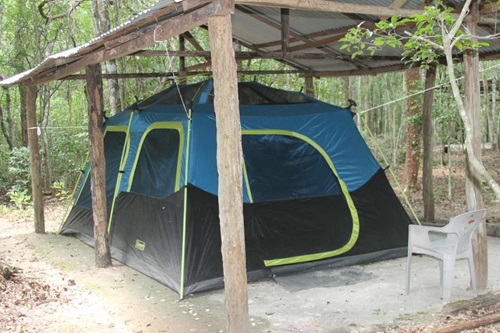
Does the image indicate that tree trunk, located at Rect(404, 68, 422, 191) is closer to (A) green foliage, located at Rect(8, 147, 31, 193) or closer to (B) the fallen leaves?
(B) the fallen leaves

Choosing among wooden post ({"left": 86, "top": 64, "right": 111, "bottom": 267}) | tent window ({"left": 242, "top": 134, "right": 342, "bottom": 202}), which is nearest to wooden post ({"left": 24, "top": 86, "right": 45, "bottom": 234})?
wooden post ({"left": 86, "top": 64, "right": 111, "bottom": 267})

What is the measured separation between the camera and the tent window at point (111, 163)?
Result: 7059 mm

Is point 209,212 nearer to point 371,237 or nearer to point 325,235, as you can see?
point 325,235

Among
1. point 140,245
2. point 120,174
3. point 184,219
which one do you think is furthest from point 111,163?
point 184,219

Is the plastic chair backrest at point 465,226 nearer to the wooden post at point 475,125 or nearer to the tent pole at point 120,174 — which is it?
the wooden post at point 475,125

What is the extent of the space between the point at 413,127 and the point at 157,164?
6.08 meters

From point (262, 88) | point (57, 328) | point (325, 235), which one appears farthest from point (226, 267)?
point (262, 88)

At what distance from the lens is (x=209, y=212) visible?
5.39m

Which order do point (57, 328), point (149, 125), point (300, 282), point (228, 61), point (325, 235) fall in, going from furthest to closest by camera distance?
1. point (149, 125)
2. point (325, 235)
3. point (300, 282)
4. point (57, 328)
5. point (228, 61)

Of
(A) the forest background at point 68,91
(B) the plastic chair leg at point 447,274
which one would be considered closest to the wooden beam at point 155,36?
(B) the plastic chair leg at point 447,274

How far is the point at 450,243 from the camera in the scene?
4.59 metres

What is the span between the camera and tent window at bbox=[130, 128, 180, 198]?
5836mm

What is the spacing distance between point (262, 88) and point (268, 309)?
3.01m

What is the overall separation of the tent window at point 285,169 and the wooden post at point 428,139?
7.19 ft
